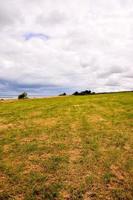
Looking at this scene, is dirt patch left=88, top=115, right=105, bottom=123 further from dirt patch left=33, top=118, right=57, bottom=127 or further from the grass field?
dirt patch left=33, top=118, right=57, bottom=127

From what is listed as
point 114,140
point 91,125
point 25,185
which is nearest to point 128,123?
point 91,125

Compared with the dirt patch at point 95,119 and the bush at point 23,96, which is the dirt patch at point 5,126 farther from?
the bush at point 23,96

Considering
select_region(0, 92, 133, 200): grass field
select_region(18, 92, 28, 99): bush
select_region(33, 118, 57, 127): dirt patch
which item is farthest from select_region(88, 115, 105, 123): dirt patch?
select_region(18, 92, 28, 99): bush

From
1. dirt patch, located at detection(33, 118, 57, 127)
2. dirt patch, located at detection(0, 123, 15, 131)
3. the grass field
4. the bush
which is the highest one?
the bush

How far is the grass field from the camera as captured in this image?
337 inches

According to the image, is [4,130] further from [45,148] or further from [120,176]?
[120,176]

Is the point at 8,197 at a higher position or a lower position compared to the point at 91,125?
lower

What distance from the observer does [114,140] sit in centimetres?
1402

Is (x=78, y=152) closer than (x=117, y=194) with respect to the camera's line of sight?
No

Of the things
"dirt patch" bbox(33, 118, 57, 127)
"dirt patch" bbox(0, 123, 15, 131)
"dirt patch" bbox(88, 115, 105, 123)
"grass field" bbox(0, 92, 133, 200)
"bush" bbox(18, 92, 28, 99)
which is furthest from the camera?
"bush" bbox(18, 92, 28, 99)

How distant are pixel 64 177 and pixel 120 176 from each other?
Result: 83.4 inches

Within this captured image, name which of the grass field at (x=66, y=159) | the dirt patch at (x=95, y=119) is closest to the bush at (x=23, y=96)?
the grass field at (x=66, y=159)

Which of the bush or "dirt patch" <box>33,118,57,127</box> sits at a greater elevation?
the bush

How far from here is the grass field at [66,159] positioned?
856cm
